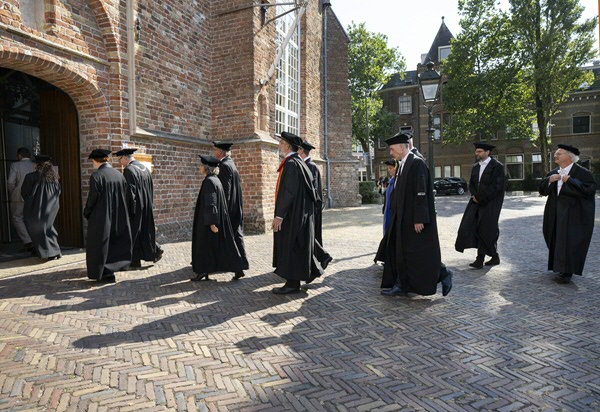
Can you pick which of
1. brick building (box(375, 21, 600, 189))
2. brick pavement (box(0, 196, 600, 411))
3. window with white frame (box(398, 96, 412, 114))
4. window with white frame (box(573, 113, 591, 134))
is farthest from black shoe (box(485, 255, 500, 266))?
window with white frame (box(398, 96, 412, 114))

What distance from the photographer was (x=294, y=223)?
496cm

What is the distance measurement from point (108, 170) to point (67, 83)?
283cm

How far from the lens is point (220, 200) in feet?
18.7

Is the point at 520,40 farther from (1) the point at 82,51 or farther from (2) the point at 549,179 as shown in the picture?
(1) the point at 82,51

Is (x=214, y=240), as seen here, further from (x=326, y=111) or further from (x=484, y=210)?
(x=326, y=111)

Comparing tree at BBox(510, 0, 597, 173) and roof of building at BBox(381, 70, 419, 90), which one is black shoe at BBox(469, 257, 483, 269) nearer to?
tree at BBox(510, 0, 597, 173)

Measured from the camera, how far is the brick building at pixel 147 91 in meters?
6.96

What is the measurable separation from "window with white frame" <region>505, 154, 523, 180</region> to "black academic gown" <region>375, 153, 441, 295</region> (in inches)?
1448

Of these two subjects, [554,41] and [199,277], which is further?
[554,41]

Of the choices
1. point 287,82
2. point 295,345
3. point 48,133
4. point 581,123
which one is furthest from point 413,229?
point 581,123

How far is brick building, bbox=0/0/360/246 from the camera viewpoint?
6965mm

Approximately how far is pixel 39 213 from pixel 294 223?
497cm

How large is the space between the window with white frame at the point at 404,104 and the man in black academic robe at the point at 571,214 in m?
38.7

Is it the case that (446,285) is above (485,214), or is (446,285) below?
below
